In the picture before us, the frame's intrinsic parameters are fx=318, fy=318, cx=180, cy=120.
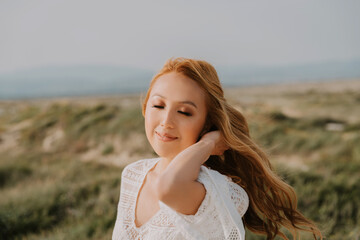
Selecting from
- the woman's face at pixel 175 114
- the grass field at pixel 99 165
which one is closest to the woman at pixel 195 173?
the woman's face at pixel 175 114

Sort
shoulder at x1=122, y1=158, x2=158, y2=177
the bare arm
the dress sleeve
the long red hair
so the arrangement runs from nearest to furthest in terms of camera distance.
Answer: the bare arm < the dress sleeve < the long red hair < shoulder at x1=122, y1=158, x2=158, y2=177

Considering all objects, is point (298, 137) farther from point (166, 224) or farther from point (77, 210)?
point (166, 224)

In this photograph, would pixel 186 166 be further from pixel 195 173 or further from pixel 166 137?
pixel 166 137

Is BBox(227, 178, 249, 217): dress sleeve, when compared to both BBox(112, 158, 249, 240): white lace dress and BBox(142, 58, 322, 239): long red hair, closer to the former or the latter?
BBox(112, 158, 249, 240): white lace dress

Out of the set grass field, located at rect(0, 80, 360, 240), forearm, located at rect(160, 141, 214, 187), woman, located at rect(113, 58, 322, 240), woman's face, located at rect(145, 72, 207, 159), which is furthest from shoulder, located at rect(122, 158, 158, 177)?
grass field, located at rect(0, 80, 360, 240)

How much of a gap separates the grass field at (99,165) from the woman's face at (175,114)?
1.74 feet

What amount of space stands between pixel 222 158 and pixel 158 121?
0.58 metres

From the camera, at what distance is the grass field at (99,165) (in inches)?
171

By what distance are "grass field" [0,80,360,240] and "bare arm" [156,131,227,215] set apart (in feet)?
2.64

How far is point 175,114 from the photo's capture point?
1.74 m

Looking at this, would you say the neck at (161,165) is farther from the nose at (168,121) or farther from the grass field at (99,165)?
the grass field at (99,165)

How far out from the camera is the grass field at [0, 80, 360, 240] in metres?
4.34

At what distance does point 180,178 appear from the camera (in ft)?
4.78

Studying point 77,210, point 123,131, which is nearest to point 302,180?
point 77,210
